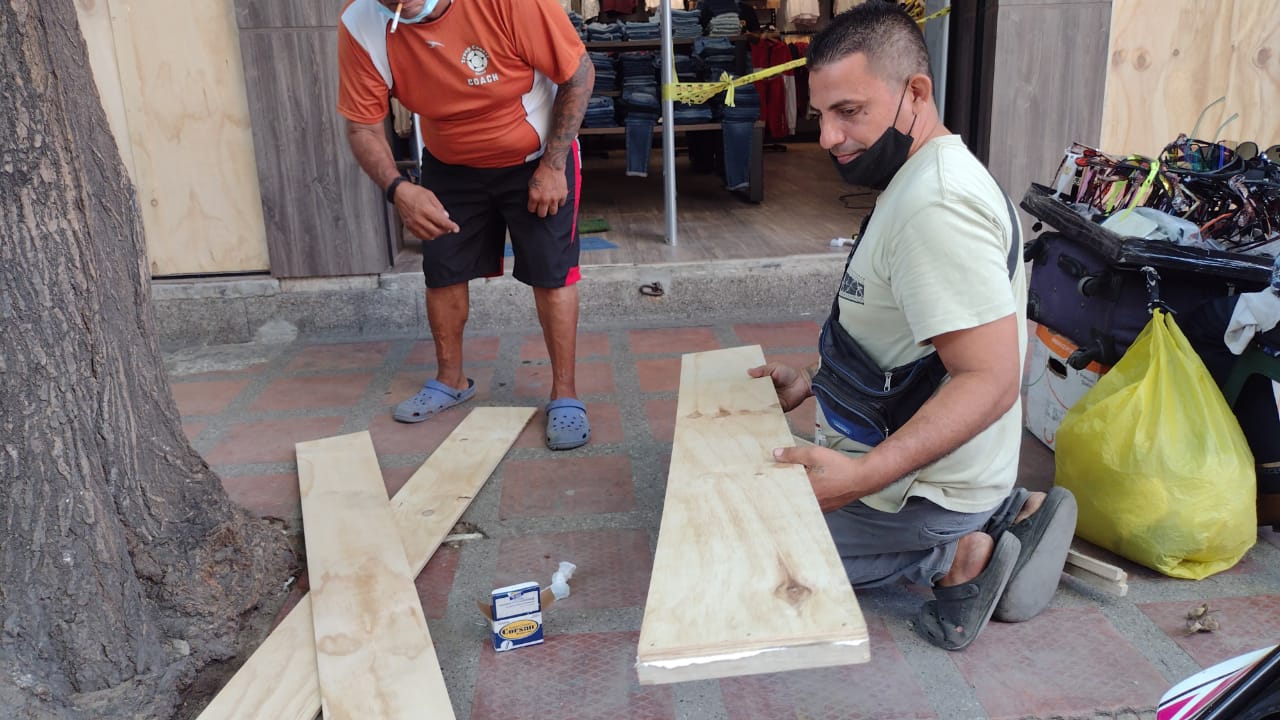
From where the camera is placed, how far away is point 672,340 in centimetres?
467

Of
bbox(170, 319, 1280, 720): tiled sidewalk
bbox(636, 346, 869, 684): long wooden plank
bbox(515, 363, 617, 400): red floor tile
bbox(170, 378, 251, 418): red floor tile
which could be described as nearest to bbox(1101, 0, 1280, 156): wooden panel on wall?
bbox(170, 319, 1280, 720): tiled sidewalk

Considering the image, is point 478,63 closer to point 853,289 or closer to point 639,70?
point 853,289

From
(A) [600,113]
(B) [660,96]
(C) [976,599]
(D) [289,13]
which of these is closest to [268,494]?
(C) [976,599]

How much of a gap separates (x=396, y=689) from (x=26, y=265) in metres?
1.15

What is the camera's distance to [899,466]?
191cm

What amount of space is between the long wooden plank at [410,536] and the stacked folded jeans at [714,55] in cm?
424

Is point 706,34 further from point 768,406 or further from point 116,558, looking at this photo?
point 116,558

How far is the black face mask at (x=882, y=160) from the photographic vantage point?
2.05 m

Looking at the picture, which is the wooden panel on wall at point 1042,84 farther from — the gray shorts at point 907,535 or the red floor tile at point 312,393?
the red floor tile at point 312,393

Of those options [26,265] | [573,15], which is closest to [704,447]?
[26,265]

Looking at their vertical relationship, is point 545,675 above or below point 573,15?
below

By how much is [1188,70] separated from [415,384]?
158 inches

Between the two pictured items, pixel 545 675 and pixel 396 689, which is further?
pixel 545 675

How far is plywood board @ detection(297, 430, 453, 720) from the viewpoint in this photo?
2012 millimetres
